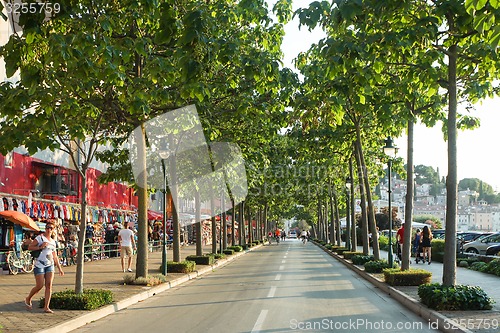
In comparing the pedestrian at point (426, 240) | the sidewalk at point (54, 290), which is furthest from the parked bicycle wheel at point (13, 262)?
the pedestrian at point (426, 240)

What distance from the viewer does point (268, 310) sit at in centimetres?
1295

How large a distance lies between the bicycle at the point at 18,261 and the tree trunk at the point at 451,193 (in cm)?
1646

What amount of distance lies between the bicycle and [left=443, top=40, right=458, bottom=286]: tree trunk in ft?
54.0

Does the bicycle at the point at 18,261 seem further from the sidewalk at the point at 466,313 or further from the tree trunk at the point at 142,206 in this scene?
the sidewalk at the point at 466,313

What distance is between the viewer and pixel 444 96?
664 inches

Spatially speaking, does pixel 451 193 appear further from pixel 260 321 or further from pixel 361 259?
pixel 361 259

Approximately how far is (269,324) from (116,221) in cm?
2976

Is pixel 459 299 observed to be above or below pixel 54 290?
above

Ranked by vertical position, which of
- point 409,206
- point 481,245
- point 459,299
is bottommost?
point 481,245

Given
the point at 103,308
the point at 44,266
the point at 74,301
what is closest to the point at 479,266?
the point at 103,308

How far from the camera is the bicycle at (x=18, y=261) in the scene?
22.4m

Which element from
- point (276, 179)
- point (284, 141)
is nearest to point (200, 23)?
point (284, 141)

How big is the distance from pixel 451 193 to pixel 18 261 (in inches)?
668

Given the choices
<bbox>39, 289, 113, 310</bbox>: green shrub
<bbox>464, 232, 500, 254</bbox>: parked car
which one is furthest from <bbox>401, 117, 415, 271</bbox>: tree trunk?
<bbox>464, 232, 500, 254</bbox>: parked car
